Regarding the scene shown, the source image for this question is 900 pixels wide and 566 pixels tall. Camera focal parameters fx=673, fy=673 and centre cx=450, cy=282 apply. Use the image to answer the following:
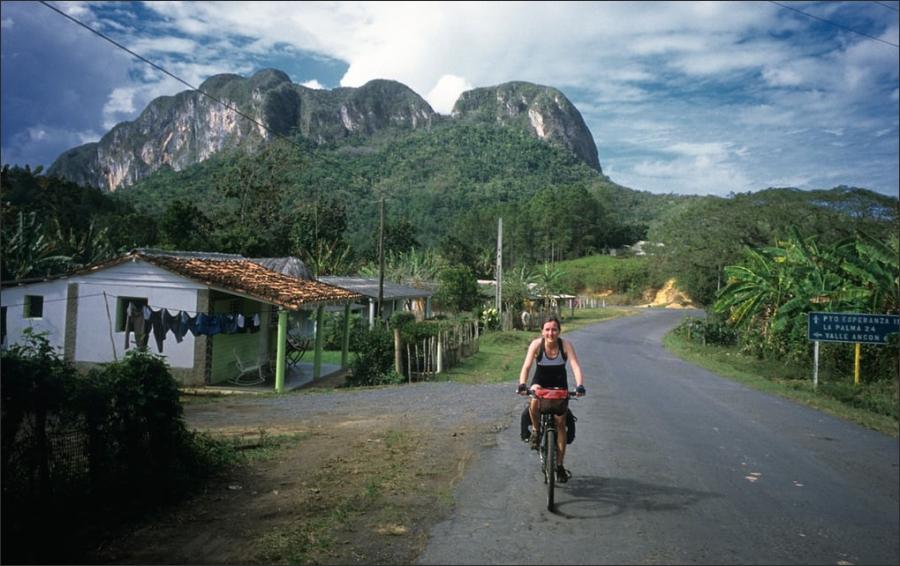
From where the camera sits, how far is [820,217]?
112 feet

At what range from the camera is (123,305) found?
16453 millimetres

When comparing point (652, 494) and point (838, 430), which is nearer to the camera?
point (652, 494)

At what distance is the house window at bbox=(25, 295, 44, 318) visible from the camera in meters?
16.5

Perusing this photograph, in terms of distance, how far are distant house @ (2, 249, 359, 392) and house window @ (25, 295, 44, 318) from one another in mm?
21

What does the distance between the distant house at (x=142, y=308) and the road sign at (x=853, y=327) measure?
1227cm

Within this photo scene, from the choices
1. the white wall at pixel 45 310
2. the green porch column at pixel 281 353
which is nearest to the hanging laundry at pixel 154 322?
the white wall at pixel 45 310

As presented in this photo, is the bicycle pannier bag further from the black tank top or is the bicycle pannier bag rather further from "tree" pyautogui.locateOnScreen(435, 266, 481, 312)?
"tree" pyautogui.locateOnScreen(435, 266, 481, 312)

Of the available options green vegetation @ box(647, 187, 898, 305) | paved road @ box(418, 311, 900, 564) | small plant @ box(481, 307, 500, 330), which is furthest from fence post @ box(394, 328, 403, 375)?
small plant @ box(481, 307, 500, 330)

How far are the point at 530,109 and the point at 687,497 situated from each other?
465ft

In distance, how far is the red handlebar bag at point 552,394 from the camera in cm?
623

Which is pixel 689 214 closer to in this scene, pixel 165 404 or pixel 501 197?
pixel 165 404

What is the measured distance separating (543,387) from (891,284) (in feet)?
52.2

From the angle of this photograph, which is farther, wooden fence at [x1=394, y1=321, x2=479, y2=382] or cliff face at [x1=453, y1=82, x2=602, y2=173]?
cliff face at [x1=453, y1=82, x2=602, y2=173]

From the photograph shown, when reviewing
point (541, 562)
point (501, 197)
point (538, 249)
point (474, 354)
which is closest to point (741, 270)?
point (474, 354)
